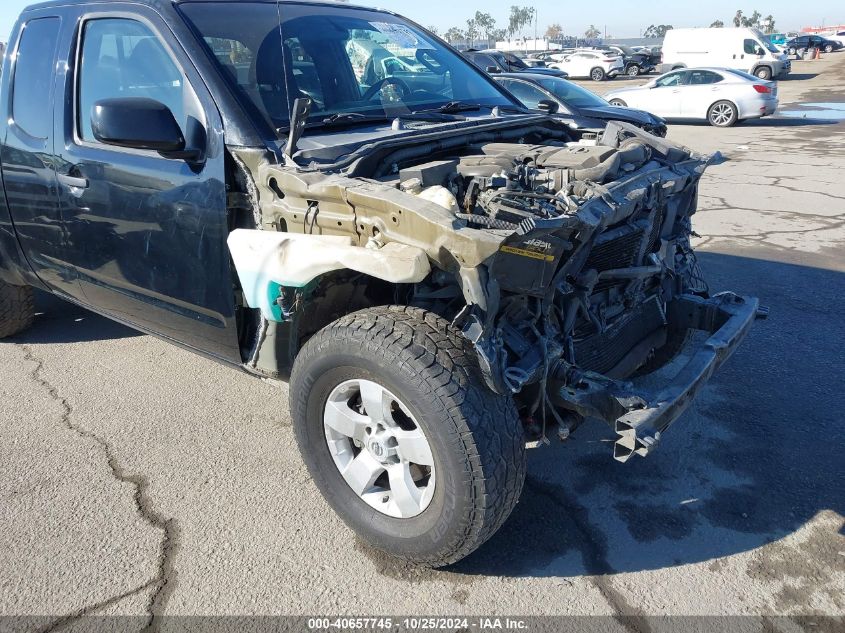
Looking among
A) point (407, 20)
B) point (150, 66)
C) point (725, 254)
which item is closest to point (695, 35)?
point (725, 254)

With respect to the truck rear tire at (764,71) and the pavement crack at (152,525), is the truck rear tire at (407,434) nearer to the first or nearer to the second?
the pavement crack at (152,525)

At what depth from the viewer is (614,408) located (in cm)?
250

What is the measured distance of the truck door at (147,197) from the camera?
2.97 metres

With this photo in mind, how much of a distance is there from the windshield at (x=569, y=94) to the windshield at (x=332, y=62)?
6.32m

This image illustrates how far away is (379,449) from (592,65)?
34969 millimetres

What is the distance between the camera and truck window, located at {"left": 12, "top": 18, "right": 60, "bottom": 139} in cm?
365

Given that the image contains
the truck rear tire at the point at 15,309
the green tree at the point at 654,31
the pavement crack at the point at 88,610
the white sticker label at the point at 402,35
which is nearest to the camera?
the pavement crack at the point at 88,610

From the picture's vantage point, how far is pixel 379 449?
265 centimetres

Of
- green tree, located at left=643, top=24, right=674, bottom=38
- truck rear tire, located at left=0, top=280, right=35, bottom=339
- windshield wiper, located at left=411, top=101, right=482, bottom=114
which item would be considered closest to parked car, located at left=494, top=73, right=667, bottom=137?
windshield wiper, located at left=411, top=101, right=482, bottom=114

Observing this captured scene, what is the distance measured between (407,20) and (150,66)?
182cm

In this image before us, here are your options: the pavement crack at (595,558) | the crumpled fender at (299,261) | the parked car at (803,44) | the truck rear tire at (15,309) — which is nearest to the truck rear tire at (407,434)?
the crumpled fender at (299,261)

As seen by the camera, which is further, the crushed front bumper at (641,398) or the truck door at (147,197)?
the truck door at (147,197)

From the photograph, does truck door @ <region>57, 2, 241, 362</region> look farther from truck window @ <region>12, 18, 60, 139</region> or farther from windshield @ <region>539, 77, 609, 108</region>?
windshield @ <region>539, 77, 609, 108</region>

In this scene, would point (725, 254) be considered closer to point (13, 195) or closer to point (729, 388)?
point (729, 388)
